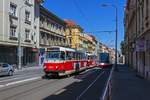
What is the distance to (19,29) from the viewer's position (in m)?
53.4

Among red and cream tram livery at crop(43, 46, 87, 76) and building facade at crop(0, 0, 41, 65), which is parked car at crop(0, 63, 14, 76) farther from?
building facade at crop(0, 0, 41, 65)

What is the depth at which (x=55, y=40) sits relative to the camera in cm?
8125

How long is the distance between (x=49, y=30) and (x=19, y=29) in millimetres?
21224

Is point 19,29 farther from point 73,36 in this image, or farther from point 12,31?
point 73,36

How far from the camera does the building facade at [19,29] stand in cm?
4944

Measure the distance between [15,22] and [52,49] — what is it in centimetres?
2474

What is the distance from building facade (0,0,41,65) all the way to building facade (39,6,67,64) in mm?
2585

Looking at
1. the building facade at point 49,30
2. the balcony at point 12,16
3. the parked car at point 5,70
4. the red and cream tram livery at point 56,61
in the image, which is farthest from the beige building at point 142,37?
the building facade at point 49,30

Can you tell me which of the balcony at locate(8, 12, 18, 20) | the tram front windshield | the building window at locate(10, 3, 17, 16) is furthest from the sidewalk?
the building window at locate(10, 3, 17, 16)

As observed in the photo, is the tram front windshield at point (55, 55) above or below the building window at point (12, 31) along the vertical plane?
below

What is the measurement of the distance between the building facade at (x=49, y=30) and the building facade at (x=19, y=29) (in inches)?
102

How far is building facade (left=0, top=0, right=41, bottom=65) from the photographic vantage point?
162 ft

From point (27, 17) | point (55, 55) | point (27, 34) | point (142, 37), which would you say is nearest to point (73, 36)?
point (27, 17)

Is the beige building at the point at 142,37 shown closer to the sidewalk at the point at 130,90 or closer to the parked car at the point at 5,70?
the sidewalk at the point at 130,90
